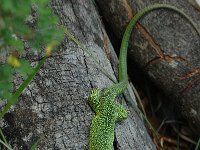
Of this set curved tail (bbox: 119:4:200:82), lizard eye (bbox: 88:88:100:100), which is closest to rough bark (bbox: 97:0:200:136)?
curved tail (bbox: 119:4:200:82)

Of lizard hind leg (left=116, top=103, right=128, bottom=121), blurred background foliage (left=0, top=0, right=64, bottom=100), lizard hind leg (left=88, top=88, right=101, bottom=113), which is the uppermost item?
blurred background foliage (left=0, top=0, right=64, bottom=100)

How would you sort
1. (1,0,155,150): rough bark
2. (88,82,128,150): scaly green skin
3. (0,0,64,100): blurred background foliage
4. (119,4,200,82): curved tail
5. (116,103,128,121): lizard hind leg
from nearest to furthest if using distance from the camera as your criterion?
(0,0,64,100): blurred background foliage → (1,0,155,150): rough bark → (88,82,128,150): scaly green skin → (116,103,128,121): lizard hind leg → (119,4,200,82): curved tail

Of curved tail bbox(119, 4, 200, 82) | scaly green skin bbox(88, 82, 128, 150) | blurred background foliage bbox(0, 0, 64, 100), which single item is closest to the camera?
blurred background foliage bbox(0, 0, 64, 100)

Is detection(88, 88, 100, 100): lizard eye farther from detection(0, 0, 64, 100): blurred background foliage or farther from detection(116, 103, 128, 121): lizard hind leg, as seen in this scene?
detection(0, 0, 64, 100): blurred background foliage

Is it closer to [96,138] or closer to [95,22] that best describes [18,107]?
[96,138]

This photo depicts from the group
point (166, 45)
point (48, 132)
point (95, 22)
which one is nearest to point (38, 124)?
point (48, 132)

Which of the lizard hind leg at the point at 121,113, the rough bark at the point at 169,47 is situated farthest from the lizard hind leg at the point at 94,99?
the rough bark at the point at 169,47

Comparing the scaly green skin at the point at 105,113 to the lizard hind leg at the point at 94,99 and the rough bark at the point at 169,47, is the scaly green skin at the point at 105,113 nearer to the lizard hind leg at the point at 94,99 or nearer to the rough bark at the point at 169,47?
the lizard hind leg at the point at 94,99
